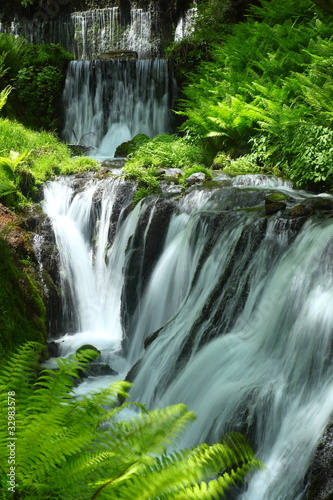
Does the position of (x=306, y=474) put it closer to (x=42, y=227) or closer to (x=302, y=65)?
(x=42, y=227)

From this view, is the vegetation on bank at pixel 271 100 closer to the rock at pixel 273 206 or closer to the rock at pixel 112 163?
the rock at pixel 112 163

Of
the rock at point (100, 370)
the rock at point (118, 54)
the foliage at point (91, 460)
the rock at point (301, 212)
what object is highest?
the rock at point (118, 54)

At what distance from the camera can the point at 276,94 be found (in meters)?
10.1

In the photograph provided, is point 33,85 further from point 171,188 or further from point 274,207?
point 274,207

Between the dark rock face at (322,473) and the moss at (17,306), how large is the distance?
376 cm

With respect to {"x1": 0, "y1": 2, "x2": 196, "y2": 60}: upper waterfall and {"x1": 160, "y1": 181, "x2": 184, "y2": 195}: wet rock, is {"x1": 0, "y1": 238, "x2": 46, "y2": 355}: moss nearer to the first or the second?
{"x1": 160, "y1": 181, "x2": 184, "y2": 195}: wet rock

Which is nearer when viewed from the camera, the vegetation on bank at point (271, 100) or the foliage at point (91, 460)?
the foliage at point (91, 460)

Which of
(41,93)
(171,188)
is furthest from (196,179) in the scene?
(41,93)

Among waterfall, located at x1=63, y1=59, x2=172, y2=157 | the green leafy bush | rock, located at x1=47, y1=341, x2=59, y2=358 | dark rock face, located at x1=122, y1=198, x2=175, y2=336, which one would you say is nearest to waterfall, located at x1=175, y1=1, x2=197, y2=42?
waterfall, located at x1=63, y1=59, x2=172, y2=157

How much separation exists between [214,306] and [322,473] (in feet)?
9.33

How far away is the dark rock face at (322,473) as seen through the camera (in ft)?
10.3

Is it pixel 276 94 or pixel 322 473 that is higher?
pixel 276 94

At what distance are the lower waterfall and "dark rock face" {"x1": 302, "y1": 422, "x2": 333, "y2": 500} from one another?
10 centimetres

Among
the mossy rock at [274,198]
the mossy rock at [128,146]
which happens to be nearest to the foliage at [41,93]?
the mossy rock at [128,146]
